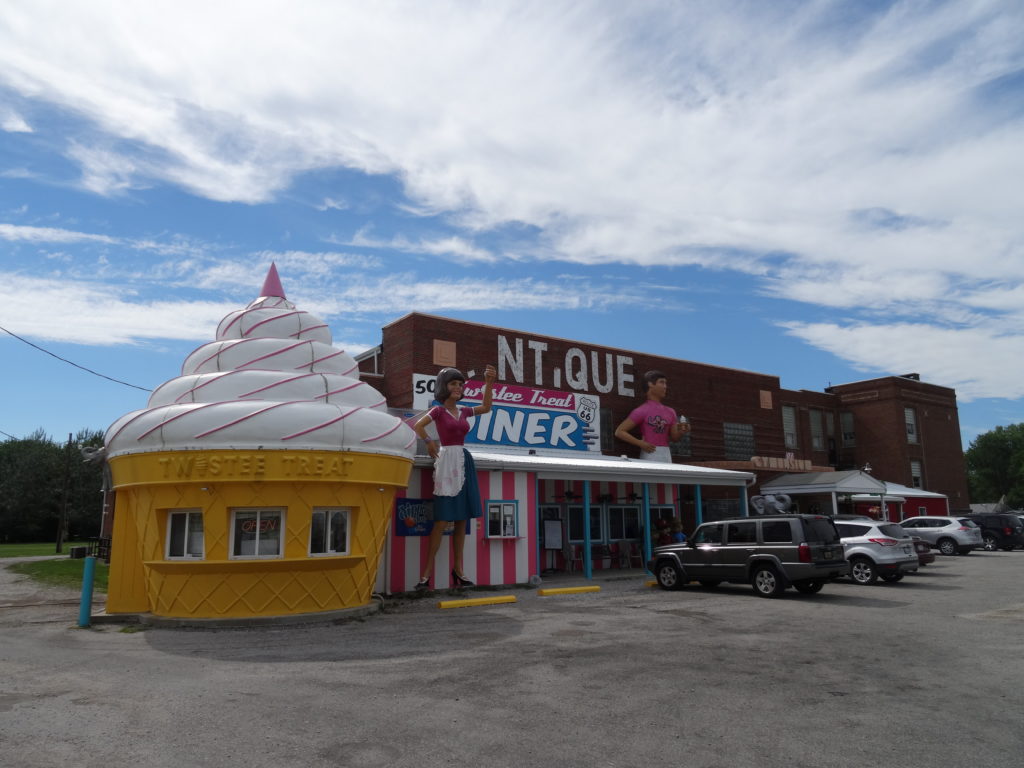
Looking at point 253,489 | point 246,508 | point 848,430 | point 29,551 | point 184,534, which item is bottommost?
point 29,551

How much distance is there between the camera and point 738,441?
30.8 metres

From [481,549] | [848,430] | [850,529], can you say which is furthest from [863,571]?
[848,430]

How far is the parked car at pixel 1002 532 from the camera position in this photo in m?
29.0

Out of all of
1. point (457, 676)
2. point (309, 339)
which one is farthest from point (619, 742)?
point (309, 339)

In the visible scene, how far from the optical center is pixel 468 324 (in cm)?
2302

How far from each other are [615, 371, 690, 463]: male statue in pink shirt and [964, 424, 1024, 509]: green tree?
70.8 metres

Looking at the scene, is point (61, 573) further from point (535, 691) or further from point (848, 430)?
point (848, 430)

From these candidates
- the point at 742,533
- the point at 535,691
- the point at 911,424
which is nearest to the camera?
the point at 535,691

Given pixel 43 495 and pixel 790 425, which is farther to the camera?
pixel 43 495

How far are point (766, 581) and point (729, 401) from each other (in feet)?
56.2

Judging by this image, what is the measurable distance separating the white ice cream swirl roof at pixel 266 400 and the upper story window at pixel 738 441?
19643 mm

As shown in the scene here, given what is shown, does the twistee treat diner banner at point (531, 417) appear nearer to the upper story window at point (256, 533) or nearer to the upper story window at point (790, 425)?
the upper story window at point (256, 533)

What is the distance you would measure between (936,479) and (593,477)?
33890 millimetres

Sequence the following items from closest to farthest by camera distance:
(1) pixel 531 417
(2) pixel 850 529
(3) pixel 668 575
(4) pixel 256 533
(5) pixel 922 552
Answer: (4) pixel 256 533 < (3) pixel 668 575 < (2) pixel 850 529 < (5) pixel 922 552 < (1) pixel 531 417
